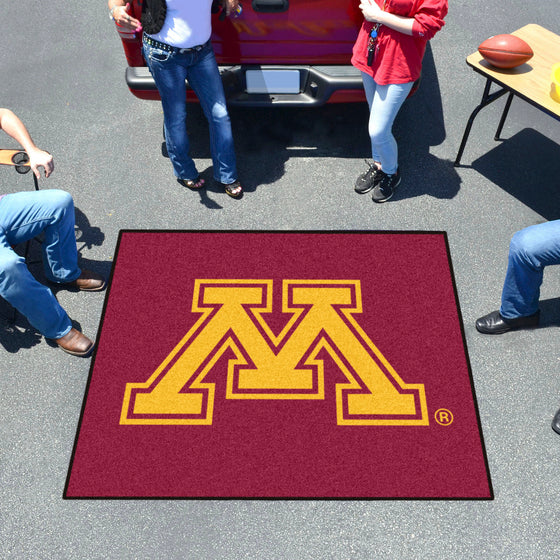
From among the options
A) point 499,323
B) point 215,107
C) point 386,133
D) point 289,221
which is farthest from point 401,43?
point 499,323

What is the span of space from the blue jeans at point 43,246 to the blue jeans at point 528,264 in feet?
7.67

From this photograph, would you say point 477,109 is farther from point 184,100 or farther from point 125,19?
point 125,19

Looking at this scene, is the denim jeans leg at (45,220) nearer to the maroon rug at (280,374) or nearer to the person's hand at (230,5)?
the maroon rug at (280,374)

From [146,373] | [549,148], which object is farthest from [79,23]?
[549,148]

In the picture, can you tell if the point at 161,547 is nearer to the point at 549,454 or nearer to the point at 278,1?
the point at 549,454

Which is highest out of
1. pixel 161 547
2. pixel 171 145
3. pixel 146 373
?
pixel 171 145

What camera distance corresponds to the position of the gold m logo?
9.66 feet

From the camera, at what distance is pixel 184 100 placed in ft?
11.1

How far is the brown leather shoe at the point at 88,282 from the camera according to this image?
11.1ft

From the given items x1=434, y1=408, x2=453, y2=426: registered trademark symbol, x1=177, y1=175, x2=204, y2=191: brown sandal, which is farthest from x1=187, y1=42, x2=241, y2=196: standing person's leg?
x1=434, y1=408, x2=453, y2=426: registered trademark symbol

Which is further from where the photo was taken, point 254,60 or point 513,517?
point 254,60

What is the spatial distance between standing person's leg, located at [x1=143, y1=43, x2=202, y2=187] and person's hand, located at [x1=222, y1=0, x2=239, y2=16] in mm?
331

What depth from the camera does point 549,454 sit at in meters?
2.83

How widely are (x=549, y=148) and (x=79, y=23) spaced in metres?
3.94
